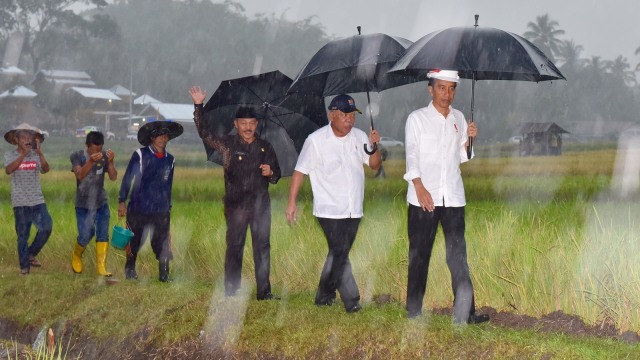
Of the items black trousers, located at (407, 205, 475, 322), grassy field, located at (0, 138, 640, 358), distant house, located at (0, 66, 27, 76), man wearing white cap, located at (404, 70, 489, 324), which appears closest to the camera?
man wearing white cap, located at (404, 70, 489, 324)

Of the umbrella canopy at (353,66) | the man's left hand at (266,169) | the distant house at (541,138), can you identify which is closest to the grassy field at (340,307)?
the man's left hand at (266,169)

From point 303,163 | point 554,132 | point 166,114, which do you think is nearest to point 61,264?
point 303,163

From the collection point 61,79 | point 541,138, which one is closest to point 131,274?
point 541,138

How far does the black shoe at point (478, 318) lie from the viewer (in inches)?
306

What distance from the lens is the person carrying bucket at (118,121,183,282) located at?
9.99 meters

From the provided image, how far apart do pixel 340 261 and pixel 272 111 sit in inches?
69.1

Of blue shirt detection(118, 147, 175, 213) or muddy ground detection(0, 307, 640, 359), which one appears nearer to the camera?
muddy ground detection(0, 307, 640, 359)

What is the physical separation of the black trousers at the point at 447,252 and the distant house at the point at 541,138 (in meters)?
51.1

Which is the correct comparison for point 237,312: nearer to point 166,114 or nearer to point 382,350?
point 382,350

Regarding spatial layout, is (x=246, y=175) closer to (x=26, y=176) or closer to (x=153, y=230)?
(x=153, y=230)

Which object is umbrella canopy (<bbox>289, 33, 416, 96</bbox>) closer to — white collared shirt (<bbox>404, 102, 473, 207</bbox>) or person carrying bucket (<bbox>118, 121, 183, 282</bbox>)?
white collared shirt (<bbox>404, 102, 473, 207</bbox>)

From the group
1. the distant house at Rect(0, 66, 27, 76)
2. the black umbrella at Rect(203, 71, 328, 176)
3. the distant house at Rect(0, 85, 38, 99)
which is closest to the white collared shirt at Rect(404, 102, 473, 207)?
the black umbrella at Rect(203, 71, 328, 176)

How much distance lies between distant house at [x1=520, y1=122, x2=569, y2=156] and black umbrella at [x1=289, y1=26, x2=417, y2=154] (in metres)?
49.9

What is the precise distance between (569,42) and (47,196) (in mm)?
101952
